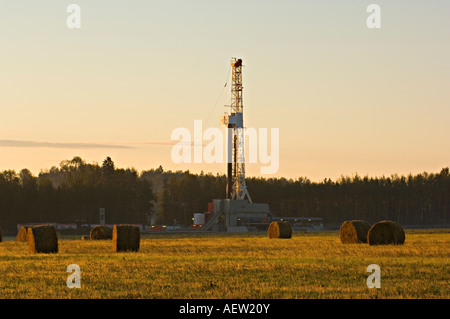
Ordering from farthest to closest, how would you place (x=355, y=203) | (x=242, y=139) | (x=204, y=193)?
(x=355, y=203)
(x=204, y=193)
(x=242, y=139)

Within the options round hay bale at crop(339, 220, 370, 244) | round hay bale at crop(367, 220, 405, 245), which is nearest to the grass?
round hay bale at crop(367, 220, 405, 245)

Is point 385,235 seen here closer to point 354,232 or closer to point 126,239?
point 354,232

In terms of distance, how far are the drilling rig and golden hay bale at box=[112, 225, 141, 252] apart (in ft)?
241

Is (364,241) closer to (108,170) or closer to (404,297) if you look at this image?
(404,297)

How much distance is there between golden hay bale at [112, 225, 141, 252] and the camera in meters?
36.8

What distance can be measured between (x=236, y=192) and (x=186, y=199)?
5473 cm

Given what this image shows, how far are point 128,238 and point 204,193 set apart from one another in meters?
135

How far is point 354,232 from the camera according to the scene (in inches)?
1769

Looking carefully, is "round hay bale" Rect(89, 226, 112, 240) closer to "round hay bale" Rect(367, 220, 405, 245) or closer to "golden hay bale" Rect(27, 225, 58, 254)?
"golden hay bale" Rect(27, 225, 58, 254)

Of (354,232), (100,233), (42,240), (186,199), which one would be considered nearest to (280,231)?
(100,233)

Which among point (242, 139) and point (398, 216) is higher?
point (242, 139)

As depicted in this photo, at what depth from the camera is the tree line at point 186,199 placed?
139375 mm
